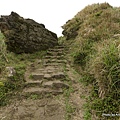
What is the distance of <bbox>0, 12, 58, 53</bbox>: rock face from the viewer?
7543 mm

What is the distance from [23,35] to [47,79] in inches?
137

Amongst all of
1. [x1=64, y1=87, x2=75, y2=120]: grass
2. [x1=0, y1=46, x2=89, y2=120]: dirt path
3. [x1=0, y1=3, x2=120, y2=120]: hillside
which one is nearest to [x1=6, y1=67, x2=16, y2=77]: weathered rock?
[x1=0, y1=3, x2=120, y2=120]: hillside

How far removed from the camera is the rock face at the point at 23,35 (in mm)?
7543

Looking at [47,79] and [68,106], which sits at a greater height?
[47,79]

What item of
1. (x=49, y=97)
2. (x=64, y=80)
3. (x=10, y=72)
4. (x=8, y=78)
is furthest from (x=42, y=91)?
(x=10, y=72)

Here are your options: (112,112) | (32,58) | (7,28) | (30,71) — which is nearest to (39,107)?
(112,112)

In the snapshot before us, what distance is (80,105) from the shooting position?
391 cm

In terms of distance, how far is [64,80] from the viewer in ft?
16.7

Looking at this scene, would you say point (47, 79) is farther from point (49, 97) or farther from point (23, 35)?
point (23, 35)

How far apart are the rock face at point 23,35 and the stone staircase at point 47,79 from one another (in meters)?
1.51

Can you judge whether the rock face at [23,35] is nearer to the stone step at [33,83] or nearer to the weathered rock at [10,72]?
the weathered rock at [10,72]

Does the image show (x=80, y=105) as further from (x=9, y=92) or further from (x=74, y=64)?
(x=74, y=64)

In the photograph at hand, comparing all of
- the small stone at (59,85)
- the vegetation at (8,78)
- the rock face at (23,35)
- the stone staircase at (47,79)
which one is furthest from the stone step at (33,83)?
the rock face at (23,35)

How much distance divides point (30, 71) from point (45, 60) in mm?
1089
